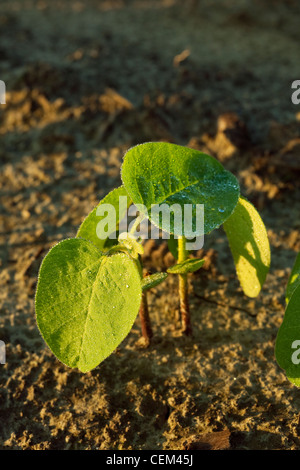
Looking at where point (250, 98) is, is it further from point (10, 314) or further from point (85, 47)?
point (10, 314)

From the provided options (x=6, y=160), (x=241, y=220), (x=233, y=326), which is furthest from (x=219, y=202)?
(x=6, y=160)

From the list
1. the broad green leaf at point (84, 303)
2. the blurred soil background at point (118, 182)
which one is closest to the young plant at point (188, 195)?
the broad green leaf at point (84, 303)

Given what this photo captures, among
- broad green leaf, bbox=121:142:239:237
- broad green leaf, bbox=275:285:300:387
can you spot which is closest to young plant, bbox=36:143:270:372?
broad green leaf, bbox=121:142:239:237

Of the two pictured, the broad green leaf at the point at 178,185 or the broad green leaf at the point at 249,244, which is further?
the broad green leaf at the point at 249,244

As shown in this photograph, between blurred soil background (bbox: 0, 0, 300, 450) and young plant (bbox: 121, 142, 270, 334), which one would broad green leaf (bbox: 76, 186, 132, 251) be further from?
blurred soil background (bbox: 0, 0, 300, 450)

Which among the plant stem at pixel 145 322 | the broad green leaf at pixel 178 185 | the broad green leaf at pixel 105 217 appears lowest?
the plant stem at pixel 145 322

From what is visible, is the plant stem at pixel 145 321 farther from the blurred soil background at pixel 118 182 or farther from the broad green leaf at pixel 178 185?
the broad green leaf at pixel 178 185

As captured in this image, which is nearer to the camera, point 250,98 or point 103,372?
point 103,372

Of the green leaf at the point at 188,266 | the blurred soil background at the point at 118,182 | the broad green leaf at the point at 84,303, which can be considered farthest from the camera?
the blurred soil background at the point at 118,182
